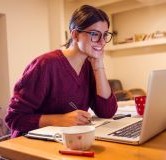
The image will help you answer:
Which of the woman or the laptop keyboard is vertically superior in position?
the woman

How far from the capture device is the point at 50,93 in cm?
126

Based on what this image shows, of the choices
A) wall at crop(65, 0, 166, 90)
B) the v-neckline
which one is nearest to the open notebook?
the v-neckline

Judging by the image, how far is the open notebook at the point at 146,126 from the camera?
2.61ft

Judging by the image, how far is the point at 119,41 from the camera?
486 cm

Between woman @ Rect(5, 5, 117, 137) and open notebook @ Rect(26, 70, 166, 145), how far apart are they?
0.12 meters

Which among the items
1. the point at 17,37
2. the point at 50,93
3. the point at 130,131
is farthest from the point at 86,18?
the point at 17,37

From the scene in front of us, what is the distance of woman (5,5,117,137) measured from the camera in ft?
3.80

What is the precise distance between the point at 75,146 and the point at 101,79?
630mm

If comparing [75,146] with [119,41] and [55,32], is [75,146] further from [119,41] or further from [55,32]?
[119,41]

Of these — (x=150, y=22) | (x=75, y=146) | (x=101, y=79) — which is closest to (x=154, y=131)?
(x=75, y=146)

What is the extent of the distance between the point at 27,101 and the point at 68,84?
0.70 feet

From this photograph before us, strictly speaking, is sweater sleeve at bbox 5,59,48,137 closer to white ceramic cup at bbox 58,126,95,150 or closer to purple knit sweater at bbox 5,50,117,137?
purple knit sweater at bbox 5,50,117,137

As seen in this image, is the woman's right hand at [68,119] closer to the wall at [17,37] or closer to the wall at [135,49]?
the wall at [17,37]

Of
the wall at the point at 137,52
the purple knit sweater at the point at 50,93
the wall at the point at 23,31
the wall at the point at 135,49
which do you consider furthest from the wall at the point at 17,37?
the purple knit sweater at the point at 50,93
